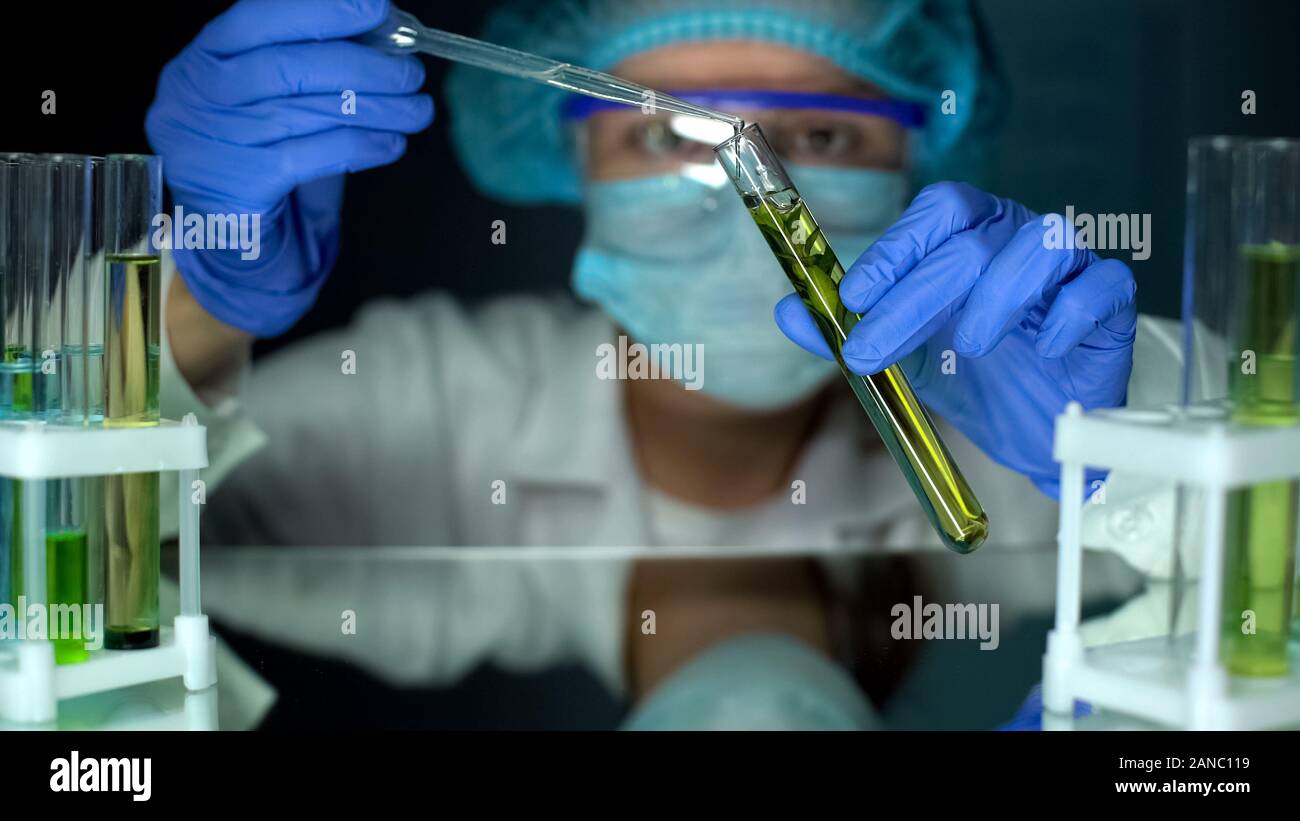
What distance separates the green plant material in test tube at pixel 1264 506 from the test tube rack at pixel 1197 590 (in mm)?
15

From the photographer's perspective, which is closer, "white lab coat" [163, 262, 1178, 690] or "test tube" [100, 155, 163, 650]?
"test tube" [100, 155, 163, 650]

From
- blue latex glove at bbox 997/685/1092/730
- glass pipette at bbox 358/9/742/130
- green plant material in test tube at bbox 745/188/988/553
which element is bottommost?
blue latex glove at bbox 997/685/1092/730

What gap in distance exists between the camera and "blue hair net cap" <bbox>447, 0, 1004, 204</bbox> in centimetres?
152

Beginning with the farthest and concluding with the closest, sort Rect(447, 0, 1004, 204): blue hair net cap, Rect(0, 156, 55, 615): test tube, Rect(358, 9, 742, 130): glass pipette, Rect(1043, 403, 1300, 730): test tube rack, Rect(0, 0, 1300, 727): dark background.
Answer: Rect(0, 0, 1300, 727): dark background
Rect(447, 0, 1004, 204): blue hair net cap
Rect(358, 9, 742, 130): glass pipette
Rect(0, 156, 55, 615): test tube
Rect(1043, 403, 1300, 730): test tube rack

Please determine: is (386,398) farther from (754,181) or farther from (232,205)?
(754,181)

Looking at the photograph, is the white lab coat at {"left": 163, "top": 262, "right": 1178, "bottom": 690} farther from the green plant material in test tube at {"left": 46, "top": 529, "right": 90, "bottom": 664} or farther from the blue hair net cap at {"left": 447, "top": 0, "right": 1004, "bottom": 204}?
the green plant material in test tube at {"left": 46, "top": 529, "right": 90, "bottom": 664}

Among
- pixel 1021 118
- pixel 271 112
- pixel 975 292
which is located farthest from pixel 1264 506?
pixel 1021 118

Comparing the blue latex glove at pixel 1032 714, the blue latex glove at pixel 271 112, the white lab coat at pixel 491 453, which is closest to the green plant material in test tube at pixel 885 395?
the blue latex glove at pixel 1032 714

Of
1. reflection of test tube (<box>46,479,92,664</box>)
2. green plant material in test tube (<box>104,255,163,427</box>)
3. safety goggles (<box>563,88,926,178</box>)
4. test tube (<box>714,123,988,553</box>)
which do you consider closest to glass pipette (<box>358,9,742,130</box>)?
test tube (<box>714,123,988,553</box>)

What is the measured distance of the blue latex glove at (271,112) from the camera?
116cm

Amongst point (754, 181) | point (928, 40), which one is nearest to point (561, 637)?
point (754, 181)

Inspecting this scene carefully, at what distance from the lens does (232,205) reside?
127 centimetres

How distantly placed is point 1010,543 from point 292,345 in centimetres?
99

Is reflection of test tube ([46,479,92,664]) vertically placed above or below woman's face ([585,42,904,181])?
below
